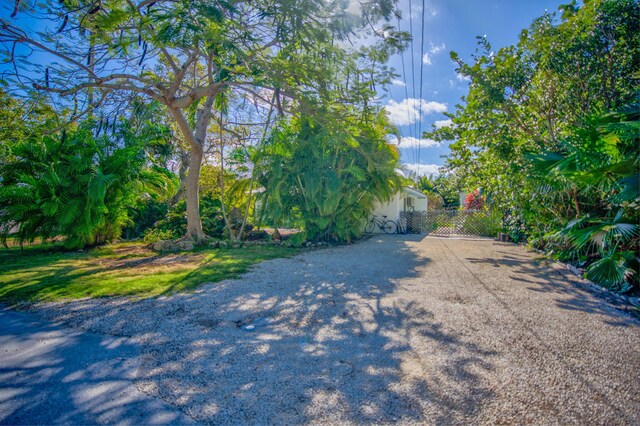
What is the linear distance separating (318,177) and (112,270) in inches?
223

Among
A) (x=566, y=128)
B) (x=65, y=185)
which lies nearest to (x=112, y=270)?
(x=65, y=185)

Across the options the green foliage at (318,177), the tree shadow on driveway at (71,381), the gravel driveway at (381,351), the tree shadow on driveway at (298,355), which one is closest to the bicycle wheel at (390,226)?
the green foliage at (318,177)

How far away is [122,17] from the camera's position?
14.7 ft

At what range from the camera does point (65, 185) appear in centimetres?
762

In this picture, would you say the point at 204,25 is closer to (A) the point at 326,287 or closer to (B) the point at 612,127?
(A) the point at 326,287

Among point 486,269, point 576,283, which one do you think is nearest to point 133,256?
point 486,269

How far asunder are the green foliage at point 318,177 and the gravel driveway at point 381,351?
433 centimetres

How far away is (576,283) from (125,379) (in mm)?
6689

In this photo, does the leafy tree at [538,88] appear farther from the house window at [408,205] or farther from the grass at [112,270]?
the house window at [408,205]

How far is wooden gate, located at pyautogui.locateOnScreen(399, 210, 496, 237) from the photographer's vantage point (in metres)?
14.0

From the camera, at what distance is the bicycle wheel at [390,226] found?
601 inches

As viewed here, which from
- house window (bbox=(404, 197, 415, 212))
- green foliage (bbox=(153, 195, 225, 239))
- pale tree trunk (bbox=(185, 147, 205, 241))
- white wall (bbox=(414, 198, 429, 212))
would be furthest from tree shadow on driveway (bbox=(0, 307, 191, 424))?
white wall (bbox=(414, 198, 429, 212))

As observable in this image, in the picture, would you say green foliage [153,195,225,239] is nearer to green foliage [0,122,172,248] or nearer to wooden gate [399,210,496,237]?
green foliage [0,122,172,248]

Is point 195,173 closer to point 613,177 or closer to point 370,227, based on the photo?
point 370,227
